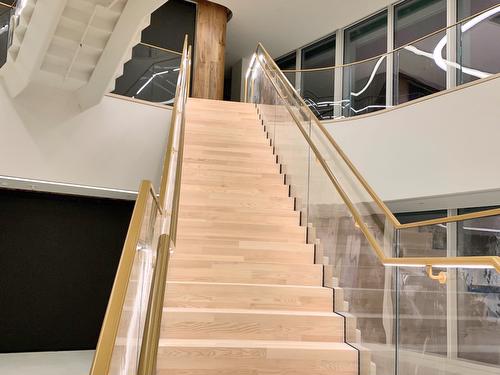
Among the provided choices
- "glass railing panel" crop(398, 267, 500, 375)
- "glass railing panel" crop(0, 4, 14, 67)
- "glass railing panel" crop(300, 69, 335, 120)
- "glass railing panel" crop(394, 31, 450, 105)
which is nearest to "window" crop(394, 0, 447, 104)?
"glass railing panel" crop(394, 31, 450, 105)

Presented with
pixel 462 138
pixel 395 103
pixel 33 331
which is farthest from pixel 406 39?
pixel 33 331

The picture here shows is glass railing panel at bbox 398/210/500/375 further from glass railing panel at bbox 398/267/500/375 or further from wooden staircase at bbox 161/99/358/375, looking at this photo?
wooden staircase at bbox 161/99/358/375

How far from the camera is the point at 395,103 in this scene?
7812 mm

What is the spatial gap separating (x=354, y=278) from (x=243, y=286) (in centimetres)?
92

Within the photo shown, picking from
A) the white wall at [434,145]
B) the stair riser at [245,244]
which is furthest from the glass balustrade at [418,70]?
the stair riser at [245,244]

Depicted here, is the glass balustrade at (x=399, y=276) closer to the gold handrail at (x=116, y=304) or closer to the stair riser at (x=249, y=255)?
the stair riser at (x=249, y=255)

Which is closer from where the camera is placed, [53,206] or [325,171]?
[325,171]

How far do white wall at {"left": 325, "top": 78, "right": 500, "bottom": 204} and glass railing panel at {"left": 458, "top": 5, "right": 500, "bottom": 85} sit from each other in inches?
10.5

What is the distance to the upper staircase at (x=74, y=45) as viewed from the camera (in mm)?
5707

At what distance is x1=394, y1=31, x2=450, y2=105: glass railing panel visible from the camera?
718cm

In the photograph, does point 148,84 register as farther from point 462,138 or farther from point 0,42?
point 462,138

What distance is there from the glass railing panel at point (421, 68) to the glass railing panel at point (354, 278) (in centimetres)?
281

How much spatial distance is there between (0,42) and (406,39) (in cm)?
816

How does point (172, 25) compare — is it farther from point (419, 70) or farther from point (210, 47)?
point (419, 70)
